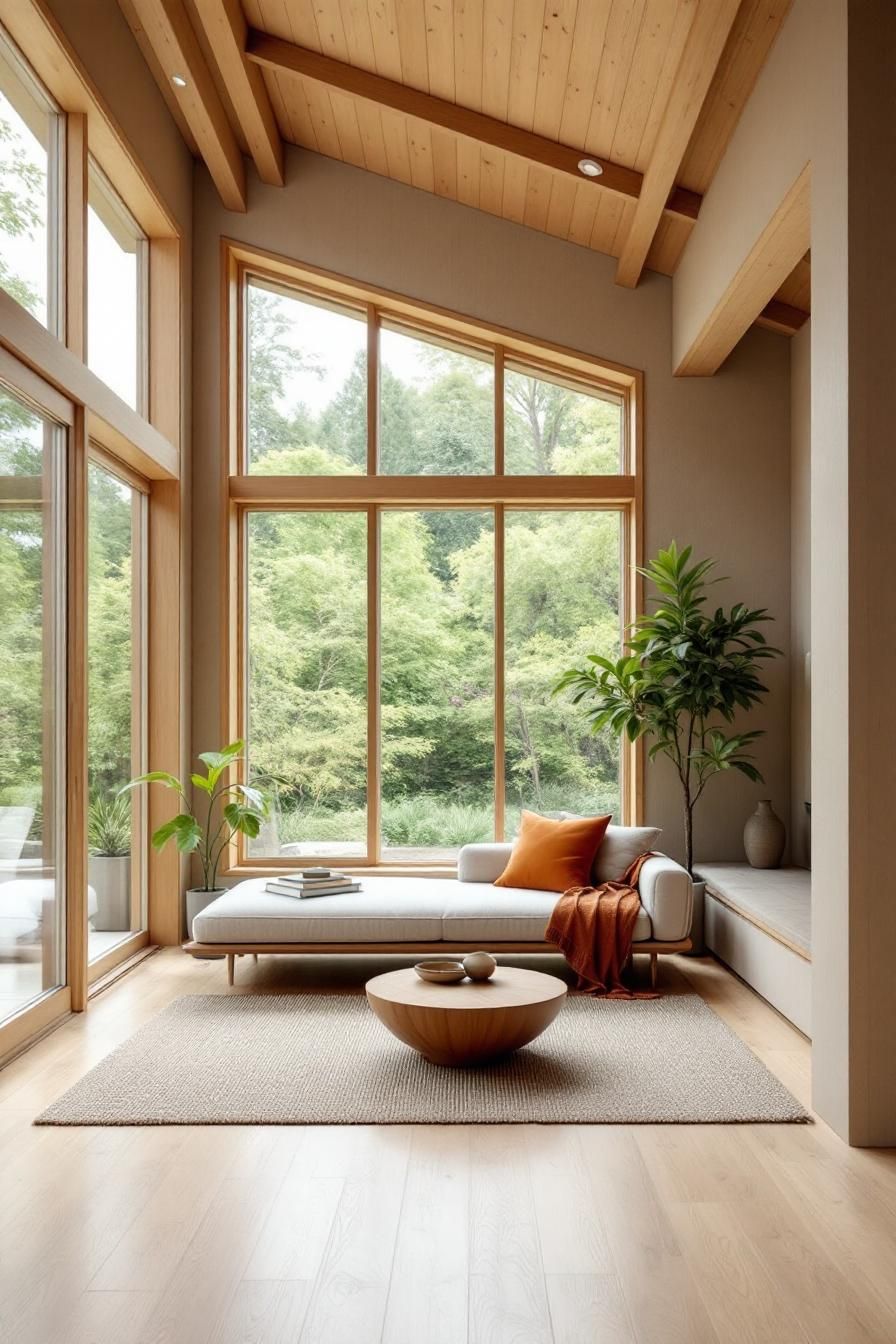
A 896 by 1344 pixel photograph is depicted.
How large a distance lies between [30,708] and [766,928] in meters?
3.02

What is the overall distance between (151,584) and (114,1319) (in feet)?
13.9

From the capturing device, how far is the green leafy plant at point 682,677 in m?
5.77

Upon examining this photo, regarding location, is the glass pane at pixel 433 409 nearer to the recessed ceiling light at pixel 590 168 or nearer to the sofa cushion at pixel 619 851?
the recessed ceiling light at pixel 590 168

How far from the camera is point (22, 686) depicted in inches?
159

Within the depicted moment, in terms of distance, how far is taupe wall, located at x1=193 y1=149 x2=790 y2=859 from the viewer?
6336mm

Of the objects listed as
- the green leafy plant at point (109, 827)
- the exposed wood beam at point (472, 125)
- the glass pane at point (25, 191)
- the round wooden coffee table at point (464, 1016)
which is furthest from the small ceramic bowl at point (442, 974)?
the exposed wood beam at point (472, 125)

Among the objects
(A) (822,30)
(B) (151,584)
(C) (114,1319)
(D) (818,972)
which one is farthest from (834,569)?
(B) (151,584)

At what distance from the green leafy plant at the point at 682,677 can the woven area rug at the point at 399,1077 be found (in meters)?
1.67

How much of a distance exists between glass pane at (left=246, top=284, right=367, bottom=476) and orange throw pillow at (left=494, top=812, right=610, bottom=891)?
2400 millimetres

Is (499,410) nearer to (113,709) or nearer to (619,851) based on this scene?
(619,851)

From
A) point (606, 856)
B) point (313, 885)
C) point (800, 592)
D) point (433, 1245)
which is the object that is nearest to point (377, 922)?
point (313, 885)

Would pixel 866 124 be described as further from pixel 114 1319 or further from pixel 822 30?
pixel 114 1319

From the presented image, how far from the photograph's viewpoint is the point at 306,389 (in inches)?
257

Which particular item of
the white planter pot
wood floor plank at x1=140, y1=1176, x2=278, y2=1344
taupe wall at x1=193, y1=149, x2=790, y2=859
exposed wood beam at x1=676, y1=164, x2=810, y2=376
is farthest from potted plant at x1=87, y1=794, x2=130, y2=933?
exposed wood beam at x1=676, y1=164, x2=810, y2=376
